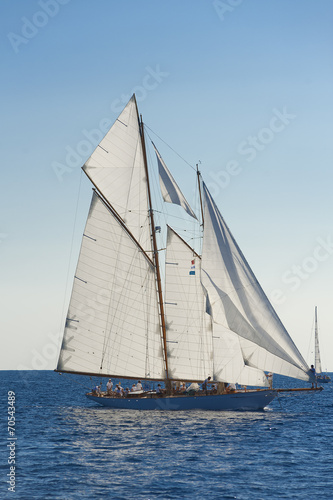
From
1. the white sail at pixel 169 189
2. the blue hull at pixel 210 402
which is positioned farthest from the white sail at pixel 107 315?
the white sail at pixel 169 189

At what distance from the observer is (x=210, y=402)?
49.1m

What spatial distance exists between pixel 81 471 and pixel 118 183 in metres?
27.8

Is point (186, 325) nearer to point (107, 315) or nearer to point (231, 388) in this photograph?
point (231, 388)

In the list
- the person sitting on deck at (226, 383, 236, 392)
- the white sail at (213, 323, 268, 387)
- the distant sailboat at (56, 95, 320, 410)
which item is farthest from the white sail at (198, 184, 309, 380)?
the person sitting on deck at (226, 383, 236, 392)

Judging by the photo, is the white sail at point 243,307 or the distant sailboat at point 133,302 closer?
the white sail at point 243,307

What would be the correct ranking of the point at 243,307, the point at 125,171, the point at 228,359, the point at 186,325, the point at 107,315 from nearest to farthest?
the point at 243,307
the point at 228,359
the point at 186,325
the point at 107,315
the point at 125,171

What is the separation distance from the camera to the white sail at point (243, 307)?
146 ft

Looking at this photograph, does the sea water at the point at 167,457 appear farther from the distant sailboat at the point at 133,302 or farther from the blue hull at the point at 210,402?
the distant sailboat at the point at 133,302

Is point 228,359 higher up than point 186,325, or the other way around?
point 186,325

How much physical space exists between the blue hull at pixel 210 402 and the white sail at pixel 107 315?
7.57ft

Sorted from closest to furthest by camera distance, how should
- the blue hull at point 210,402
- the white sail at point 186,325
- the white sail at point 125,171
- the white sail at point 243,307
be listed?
the white sail at point 243,307
the blue hull at point 210,402
the white sail at point 186,325
the white sail at point 125,171

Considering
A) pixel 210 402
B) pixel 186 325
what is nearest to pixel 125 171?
pixel 186 325

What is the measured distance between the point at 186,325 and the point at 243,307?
6.24m

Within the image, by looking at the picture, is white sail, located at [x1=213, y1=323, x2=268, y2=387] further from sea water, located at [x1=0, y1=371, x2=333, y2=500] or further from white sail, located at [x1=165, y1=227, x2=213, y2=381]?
sea water, located at [x1=0, y1=371, x2=333, y2=500]
